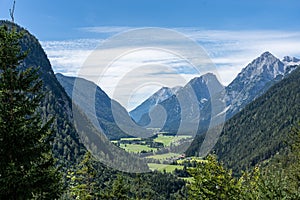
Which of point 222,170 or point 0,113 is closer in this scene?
point 0,113

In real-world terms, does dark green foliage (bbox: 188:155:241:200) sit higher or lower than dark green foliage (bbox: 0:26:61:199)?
lower

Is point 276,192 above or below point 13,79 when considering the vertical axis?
below

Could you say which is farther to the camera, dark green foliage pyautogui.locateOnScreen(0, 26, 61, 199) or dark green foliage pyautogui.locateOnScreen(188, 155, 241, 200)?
dark green foliage pyautogui.locateOnScreen(188, 155, 241, 200)

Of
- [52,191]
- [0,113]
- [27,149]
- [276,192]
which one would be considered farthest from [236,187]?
[0,113]

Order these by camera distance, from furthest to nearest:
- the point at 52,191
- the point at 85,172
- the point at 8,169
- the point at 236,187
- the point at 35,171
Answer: the point at 85,172
the point at 236,187
the point at 52,191
the point at 35,171
the point at 8,169

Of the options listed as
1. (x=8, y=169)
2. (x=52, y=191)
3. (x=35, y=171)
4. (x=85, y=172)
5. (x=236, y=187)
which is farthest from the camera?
(x=85, y=172)

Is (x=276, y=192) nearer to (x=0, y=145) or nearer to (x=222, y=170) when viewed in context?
(x=222, y=170)

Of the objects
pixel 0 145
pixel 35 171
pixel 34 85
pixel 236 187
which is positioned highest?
pixel 34 85
